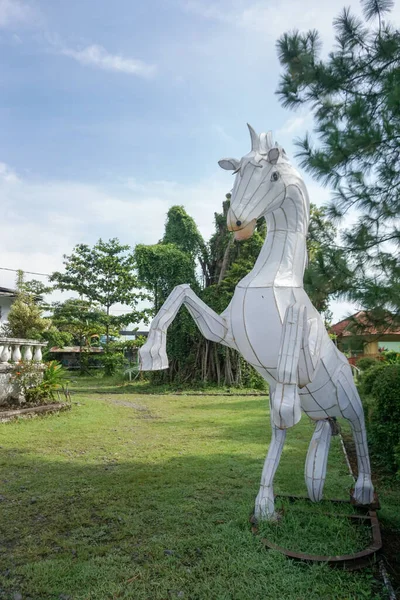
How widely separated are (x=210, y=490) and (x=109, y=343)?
50.5 ft

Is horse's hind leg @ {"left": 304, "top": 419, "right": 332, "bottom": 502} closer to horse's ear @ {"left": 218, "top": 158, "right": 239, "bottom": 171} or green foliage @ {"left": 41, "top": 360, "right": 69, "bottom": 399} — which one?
horse's ear @ {"left": 218, "top": 158, "right": 239, "bottom": 171}

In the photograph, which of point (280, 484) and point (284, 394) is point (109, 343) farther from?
point (284, 394)

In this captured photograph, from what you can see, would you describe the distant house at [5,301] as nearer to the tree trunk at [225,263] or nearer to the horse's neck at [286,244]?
the tree trunk at [225,263]

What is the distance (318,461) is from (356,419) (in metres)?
0.40

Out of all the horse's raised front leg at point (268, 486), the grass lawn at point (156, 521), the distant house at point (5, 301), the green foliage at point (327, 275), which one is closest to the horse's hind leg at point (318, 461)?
the grass lawn at point (156, 521)

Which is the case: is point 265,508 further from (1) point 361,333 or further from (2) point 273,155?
(2) point 273,155

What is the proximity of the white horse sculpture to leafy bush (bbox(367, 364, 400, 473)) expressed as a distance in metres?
1.81

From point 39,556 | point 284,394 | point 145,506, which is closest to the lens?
point 284,394

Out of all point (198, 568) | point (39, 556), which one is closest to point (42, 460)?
point (39, 556)

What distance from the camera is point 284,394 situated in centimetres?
239

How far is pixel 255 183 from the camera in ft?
8.55

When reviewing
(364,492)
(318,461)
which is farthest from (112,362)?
(318,461)

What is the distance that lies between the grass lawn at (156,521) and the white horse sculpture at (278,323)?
40 cm

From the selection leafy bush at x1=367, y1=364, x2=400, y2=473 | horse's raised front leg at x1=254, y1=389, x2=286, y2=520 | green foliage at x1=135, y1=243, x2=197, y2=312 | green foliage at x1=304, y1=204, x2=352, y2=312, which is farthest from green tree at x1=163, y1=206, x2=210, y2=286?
horse's raised front leg at x1=254, y1=389, x2=286, y2=520
